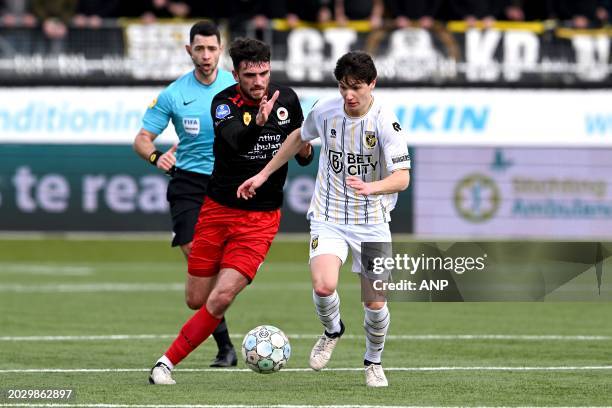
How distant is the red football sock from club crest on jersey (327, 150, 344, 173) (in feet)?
4.27

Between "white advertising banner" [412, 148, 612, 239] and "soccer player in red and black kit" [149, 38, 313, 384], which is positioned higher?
"soccer player in red and black kit" [149, 38, 313, 384]

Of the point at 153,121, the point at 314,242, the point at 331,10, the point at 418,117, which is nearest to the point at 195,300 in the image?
the point at 314,242

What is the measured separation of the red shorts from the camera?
32.8 feet

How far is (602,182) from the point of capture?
2352 centimetres

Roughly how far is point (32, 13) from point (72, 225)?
4343 mm

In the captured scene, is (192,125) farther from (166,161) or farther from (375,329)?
(375,329)

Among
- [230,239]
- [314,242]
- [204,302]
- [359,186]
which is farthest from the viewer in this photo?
[204,302]

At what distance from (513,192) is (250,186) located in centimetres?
1429

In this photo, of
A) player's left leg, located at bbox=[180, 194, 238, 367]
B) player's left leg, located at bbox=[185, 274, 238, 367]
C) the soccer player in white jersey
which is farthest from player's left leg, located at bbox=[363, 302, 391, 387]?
player's left leg, located at bbox=[180, 194, 238, 367]

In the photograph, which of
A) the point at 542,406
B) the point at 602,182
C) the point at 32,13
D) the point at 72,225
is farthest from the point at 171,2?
the point at 542,406

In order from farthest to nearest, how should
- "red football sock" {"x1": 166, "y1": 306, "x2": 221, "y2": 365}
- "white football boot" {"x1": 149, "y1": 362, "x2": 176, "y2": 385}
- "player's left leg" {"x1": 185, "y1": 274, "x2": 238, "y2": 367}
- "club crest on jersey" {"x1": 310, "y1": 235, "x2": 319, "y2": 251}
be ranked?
1. "player's left leg" {"x1": 185, "y1": 274, "x2": 238, "y2": 367}
2. "red football sock" {"x1": 166, "y1": 306, "x2": 221, "y2": 365}
3. "white football boot" {"x1": 149, "y1": 362, "x2": 176, "y2": 385}
4. "club crest on jersey" {"x1": 310, "y1": 235, "x2": 319, "y2": 251}

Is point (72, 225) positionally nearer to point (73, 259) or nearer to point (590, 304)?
point (73, 259)

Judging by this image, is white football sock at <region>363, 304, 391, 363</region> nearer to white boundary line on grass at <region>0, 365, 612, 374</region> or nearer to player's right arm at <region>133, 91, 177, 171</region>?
white boundary line on grass at <region>0, 365, 612, 374</region>

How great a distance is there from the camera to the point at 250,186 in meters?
9.71
